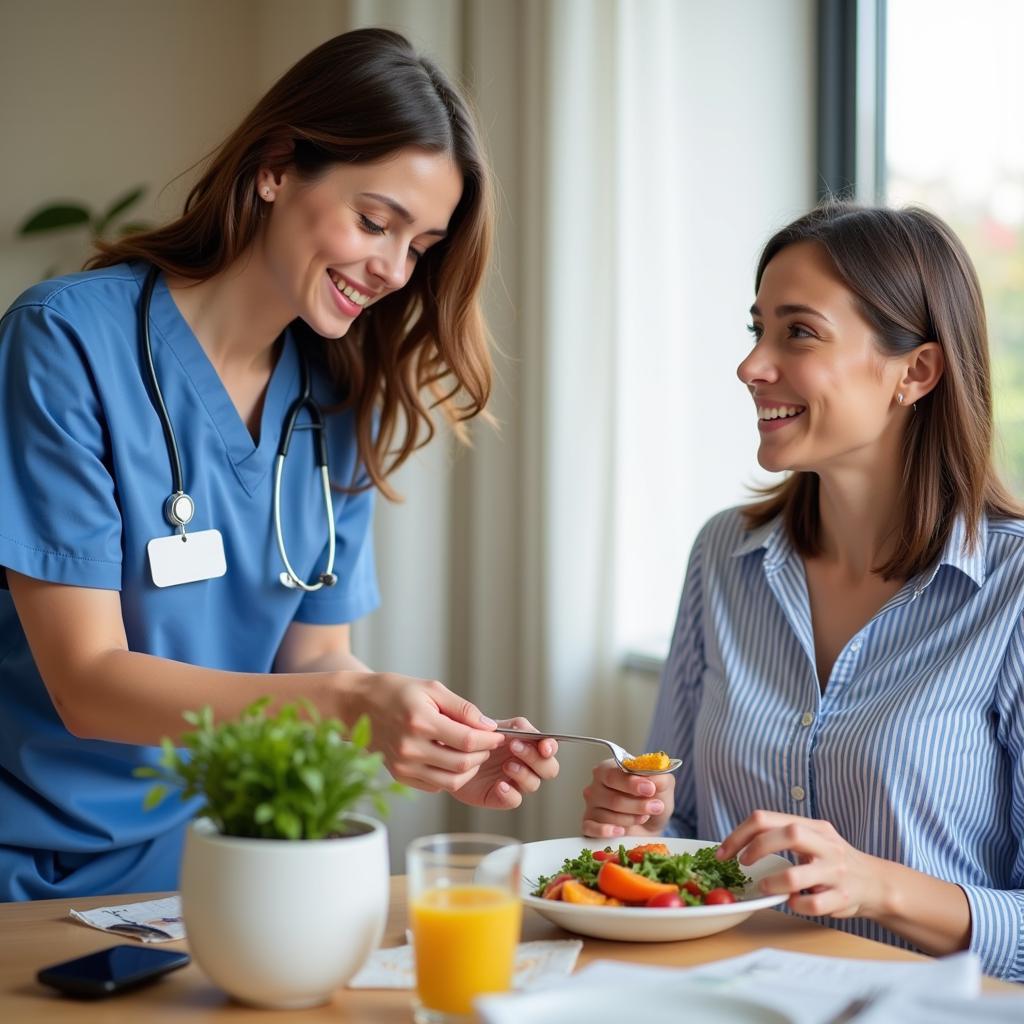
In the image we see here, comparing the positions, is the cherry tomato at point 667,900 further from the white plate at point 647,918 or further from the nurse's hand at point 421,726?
the nurse's hand at point 421,726

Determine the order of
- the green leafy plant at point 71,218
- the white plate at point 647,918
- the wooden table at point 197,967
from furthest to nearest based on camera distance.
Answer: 1. the green leafy plant at point 71,218
2. the white plate at point 647,918
3. the wooden table at point 197,967

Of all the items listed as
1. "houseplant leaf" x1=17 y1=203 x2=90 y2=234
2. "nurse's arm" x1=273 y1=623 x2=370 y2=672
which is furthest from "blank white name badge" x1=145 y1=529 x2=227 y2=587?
"houseplant leaf" x1=17 y1=203 x2=90 y2=234

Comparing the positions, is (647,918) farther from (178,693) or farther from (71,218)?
(71,218)

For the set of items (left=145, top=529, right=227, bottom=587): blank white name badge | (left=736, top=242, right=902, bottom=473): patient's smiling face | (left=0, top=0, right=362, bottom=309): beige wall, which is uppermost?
(left=0, top=0, right=362, bottom=309): beige wall

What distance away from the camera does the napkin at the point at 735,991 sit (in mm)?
896

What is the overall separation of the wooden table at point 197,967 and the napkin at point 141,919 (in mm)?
12

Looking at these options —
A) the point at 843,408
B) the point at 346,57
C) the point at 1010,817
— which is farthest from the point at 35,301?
the point at 1010,817

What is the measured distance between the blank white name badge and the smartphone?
1.90 ft

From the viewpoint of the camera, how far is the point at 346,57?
167cm

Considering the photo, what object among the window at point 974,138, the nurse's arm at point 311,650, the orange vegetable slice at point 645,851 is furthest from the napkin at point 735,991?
the window at point 974,138

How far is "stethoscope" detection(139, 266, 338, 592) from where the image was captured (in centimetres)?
163

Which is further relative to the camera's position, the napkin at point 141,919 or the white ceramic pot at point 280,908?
the napkin at point 141,919

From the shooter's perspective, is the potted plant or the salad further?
the salad

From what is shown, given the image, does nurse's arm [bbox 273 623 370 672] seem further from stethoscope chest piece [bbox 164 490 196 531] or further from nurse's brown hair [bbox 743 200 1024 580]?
nurse's brown hair [bbox 743 200 1024 580]
